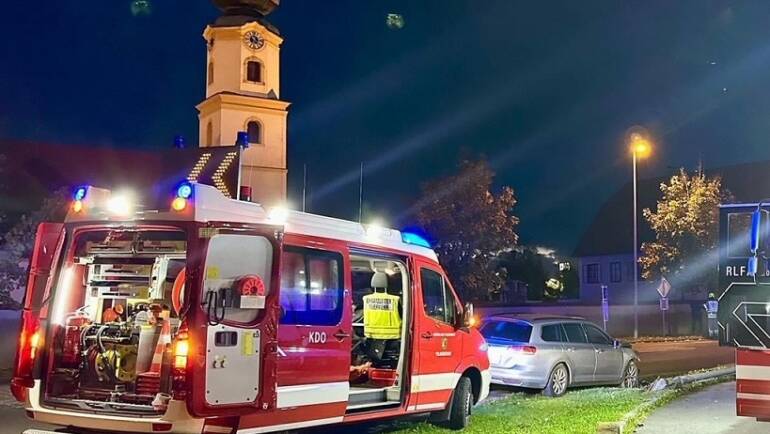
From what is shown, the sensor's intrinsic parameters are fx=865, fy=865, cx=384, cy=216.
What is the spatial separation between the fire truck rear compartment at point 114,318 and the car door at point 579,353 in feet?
30.8

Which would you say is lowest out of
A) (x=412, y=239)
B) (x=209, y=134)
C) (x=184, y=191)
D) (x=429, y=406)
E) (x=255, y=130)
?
(x=429, y=406)

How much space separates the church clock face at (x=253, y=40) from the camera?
46.0m

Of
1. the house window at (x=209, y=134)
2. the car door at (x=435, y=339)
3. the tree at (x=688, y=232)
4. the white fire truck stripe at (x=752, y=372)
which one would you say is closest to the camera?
the white fire truck stripe at (x=752, y=372)

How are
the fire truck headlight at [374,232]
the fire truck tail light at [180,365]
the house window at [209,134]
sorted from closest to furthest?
the fire truck tail light at [180,365]
the fire truck headlight at [374,232]
the house window at [209,134]

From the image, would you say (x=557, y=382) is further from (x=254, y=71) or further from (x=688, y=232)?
(x=254, y=71)

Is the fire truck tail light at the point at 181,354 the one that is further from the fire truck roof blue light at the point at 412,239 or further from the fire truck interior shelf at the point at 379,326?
the fire truck roof blue light at the point at 412,239

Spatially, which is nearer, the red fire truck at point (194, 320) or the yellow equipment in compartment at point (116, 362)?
the red fire truck at point (194, 320)

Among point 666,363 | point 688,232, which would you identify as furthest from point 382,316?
point 688,232

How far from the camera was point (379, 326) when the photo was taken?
1080 cm

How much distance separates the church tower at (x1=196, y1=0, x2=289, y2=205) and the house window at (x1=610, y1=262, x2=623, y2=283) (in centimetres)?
2726

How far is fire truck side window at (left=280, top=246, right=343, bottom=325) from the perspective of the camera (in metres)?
8.59

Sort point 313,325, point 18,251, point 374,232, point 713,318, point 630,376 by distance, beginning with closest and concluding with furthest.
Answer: point 313,325, point 713,318, point 374,232, point 630,376, point 18,251

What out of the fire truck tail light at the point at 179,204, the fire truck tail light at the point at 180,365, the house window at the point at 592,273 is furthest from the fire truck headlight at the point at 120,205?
the house window at the point at 592,273

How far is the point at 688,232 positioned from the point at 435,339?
32352mm
